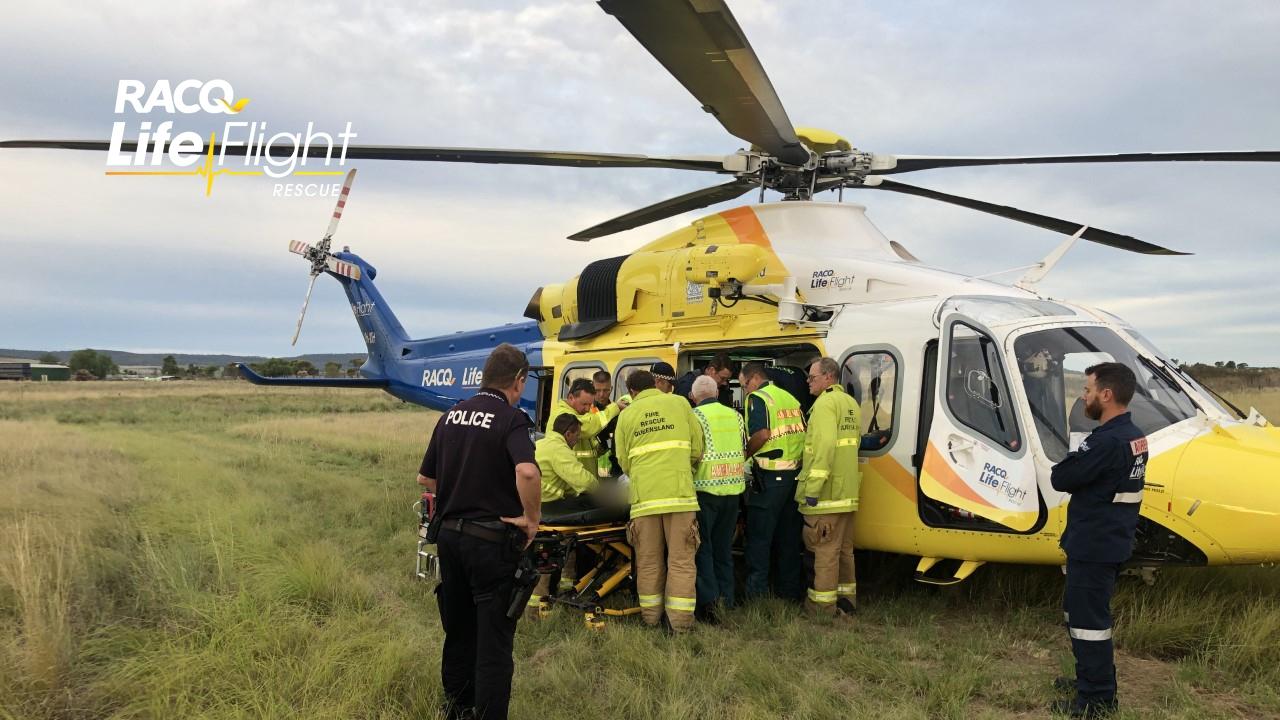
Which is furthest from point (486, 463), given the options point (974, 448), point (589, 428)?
point (974, 448)

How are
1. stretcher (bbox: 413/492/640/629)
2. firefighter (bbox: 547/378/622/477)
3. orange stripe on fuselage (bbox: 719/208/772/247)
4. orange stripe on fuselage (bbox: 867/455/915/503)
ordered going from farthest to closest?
orange stripe on fuselage (bbox: 719/208/772/247) < firefighter (bbox: 547/378/622/477) < stretcher (bbox: 413/492/640/629) < orange stripe on fuselage (bbox: 867/455/915/503)

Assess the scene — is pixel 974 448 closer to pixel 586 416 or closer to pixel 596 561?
pixel 586 416

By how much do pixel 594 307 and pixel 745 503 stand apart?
9.17ft

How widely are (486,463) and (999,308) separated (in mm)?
3978

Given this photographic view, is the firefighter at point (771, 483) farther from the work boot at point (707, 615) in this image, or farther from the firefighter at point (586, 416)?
the firefighter at point (586, 416)

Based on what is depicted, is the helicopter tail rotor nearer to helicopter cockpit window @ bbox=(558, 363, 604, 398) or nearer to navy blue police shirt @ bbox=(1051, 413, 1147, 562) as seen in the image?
helicopter cockpit window @ bbox=(558, 363, 604, 398)

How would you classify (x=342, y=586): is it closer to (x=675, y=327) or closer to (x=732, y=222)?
(x=675, y=327)

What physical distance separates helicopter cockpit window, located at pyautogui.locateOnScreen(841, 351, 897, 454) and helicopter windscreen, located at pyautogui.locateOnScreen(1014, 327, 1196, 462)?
952mm

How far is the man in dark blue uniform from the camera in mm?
4035

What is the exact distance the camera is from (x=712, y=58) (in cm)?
473

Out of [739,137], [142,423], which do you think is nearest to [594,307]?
[739,137]

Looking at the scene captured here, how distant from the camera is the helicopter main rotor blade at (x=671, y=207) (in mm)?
8039

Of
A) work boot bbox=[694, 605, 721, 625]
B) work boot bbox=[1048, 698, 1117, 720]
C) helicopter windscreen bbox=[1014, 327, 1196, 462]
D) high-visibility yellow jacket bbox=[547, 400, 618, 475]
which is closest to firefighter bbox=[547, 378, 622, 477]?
high-visibility yellow jacket bbox=[547, 400, 618, 475]

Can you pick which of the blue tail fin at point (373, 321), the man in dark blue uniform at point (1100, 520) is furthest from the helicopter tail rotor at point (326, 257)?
the man in dark blue uniform at point (1100, 520)
